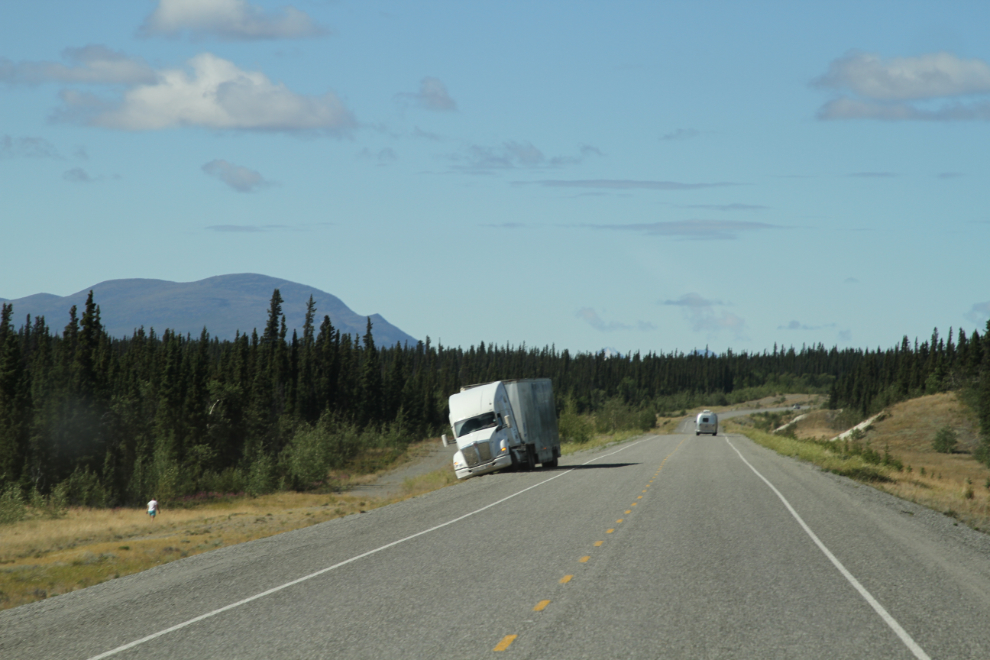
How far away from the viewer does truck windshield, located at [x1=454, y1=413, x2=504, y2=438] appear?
35.8 m

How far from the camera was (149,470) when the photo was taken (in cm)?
6988

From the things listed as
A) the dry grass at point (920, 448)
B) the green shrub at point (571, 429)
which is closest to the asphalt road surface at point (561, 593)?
the dry grass at point (920, 448)

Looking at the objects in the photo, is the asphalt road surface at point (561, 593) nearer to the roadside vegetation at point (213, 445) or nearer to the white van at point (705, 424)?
the roadside vegetation at point (213, 445)

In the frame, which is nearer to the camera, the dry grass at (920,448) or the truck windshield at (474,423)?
the truck windshield at (474,423)

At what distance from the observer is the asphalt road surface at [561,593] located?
9336mm

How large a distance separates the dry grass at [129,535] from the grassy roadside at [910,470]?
646 inches

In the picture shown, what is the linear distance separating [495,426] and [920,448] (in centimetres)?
5899

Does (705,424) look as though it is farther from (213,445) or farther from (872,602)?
(872,602)

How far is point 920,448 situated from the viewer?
80438 millimetres

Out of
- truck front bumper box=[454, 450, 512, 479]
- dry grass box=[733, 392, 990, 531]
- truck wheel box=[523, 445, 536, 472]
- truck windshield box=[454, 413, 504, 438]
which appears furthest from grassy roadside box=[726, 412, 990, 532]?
truck windshield box=[454, 413, 504, 438]

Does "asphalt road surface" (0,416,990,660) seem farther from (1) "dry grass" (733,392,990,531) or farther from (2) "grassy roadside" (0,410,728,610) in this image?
(1) "dry grass" (733,392,990,531)

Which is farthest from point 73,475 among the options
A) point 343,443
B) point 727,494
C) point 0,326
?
point 0,326

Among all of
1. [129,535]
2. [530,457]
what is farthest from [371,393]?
[530,457]

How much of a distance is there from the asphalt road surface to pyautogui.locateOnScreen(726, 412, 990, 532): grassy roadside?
20.3ft
